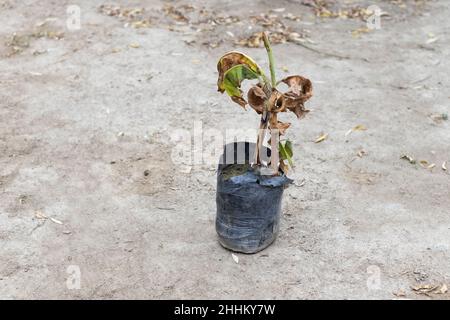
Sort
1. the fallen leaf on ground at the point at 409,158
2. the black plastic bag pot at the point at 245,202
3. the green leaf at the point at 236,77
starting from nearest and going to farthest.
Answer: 1. the green leaf at the point at 236,77
2. the black plastic bag pot at the point at 245,202
3. the fallen leaf on ground at the point at 409,158

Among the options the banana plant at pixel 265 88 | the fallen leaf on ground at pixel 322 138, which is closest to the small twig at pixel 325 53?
the fallen leaf on ground at pixel 322 138

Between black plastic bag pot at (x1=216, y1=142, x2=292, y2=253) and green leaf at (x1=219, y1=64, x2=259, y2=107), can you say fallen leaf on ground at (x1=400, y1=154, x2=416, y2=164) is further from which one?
green leaf at (x1=219, y1=64, x2=259, y2=107)

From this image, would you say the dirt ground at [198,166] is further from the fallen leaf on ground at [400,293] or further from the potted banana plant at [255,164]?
the potted banana plant at [255,164]

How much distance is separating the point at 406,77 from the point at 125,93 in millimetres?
2614

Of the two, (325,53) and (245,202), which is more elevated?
(245,202)

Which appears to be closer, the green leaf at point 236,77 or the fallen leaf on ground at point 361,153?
the green leaf at point 236,77

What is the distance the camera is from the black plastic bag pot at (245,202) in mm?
3430

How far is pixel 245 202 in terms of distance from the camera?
346cm

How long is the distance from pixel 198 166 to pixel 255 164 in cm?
107

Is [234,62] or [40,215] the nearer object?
[234,62]

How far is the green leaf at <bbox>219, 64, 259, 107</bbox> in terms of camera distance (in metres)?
3.29

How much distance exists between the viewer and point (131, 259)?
3.59 metres

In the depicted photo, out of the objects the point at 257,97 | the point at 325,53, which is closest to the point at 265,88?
the point at 257,97

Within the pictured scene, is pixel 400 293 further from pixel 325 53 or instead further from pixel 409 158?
pixel 325 53
